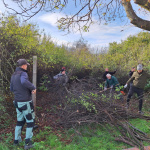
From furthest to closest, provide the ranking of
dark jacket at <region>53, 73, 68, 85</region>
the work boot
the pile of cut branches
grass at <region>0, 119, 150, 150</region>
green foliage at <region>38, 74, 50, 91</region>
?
green foliage at <region>38, 74, 50, 91</region> → dark jacket at <region>53, 73, 68, 85</region> → the pile of cut branches → grass at <region>0, 119, 150, 150</region> → the work boot

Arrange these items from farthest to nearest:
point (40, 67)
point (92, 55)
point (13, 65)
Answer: point (92, 55) < point (40, 67) < point (13, 65)

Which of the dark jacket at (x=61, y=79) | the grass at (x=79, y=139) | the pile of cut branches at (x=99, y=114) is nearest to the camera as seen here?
the grass at (x=79, y=139)

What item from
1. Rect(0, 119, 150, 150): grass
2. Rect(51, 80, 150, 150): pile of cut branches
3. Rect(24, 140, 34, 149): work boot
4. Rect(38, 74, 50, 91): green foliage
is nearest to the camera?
Rect(24, 140, 34, 149): work boot

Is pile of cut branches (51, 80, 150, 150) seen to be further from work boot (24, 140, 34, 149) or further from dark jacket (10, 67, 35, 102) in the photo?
dark jacket (10, 67, 35, 102)

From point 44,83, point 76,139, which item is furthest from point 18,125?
point 44,83

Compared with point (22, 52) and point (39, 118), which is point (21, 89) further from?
point (22, 52)

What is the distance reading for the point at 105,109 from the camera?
14.9 feet

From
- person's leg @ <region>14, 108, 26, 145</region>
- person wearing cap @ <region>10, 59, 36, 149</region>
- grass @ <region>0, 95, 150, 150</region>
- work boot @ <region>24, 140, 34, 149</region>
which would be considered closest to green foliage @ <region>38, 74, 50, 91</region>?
grass @ <region>0, 95, 150, 150</region>

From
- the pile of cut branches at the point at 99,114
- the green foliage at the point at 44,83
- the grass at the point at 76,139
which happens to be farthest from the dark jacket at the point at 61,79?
the grass at the point at 76,139

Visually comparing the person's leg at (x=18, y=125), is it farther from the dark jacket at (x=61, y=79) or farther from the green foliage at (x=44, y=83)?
the green foliage at (x=44, y=83)

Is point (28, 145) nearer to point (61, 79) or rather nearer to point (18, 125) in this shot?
point (18, 125)

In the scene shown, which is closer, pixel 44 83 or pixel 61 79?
pixel 61 79

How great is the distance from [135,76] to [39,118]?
13.5 feet

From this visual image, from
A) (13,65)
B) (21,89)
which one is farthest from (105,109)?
(13,65)
